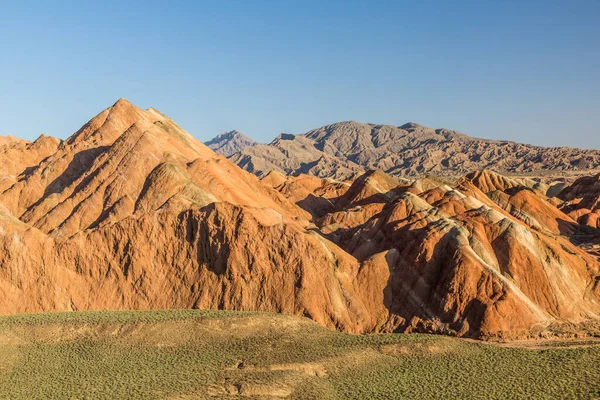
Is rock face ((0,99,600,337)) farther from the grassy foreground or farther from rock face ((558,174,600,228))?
rock face ((558,174,600,228))

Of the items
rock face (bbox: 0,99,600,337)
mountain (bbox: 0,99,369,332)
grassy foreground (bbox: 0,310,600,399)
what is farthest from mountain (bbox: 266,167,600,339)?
grassy foreground (bbox: 0,310,600,399)

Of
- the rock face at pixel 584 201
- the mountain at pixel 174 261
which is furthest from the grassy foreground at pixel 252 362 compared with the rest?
the rock face at pixel 584 201

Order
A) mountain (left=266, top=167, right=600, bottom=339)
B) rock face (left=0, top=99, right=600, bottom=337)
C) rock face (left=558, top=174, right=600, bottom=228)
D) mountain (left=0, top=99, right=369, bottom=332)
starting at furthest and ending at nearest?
rock face (left=558, top=174, right=600, bottom=228)
mountain (left=0, top=99, right=369, bottom=332)
rock face (left=0, top=99, right=600, bottom=337)
mountain (left=266, top=167, right=600, bottom=339)

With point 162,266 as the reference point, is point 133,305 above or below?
below

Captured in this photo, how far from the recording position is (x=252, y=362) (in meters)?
40.5

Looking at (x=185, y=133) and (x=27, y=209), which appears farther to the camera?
(x=185, y=133)

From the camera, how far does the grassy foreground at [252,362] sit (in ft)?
117

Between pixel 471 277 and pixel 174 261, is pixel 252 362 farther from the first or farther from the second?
pixel 471 277

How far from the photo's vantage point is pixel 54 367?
4000 cm

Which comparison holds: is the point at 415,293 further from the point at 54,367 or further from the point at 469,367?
the point at 54,367

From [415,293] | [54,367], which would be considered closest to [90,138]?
[54,367]

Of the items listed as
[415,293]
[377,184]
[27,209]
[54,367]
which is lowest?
[54,367]

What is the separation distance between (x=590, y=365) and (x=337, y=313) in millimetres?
21102

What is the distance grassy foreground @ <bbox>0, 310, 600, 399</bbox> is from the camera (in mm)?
35781
